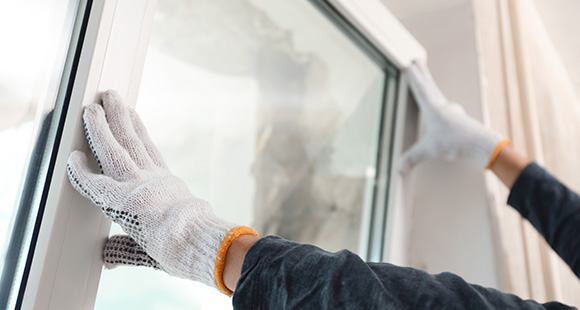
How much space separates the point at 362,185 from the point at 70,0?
2.39 feet

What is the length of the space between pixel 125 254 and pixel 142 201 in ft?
0.29

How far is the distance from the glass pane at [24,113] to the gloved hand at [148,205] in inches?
2.1

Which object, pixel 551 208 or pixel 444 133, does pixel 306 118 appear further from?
pixel 551 208

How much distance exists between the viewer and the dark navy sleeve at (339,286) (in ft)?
1.39

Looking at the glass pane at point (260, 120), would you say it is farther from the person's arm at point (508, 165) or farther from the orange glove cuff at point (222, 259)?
the person's arm at point (508, 165)

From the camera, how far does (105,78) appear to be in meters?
0.54

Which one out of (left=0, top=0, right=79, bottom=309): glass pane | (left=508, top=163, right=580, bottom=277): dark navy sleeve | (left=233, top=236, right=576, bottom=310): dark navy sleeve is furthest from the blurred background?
(left=233, top=236, right=576, bottom=310): dark navy sleeve

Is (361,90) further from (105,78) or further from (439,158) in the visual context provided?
(105,78)

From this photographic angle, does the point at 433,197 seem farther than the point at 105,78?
Yes

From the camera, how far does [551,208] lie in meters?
0.86

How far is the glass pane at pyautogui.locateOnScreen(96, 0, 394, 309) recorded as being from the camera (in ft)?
2.12

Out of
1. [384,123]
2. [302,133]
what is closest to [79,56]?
[302,133]

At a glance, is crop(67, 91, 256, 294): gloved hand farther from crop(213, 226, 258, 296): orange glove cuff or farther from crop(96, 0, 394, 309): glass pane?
crop(96, 0, 394, 309): glass pane

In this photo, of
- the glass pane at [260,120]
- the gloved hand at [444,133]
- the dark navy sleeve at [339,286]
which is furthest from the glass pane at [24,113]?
the gloved hand at [444,133]
